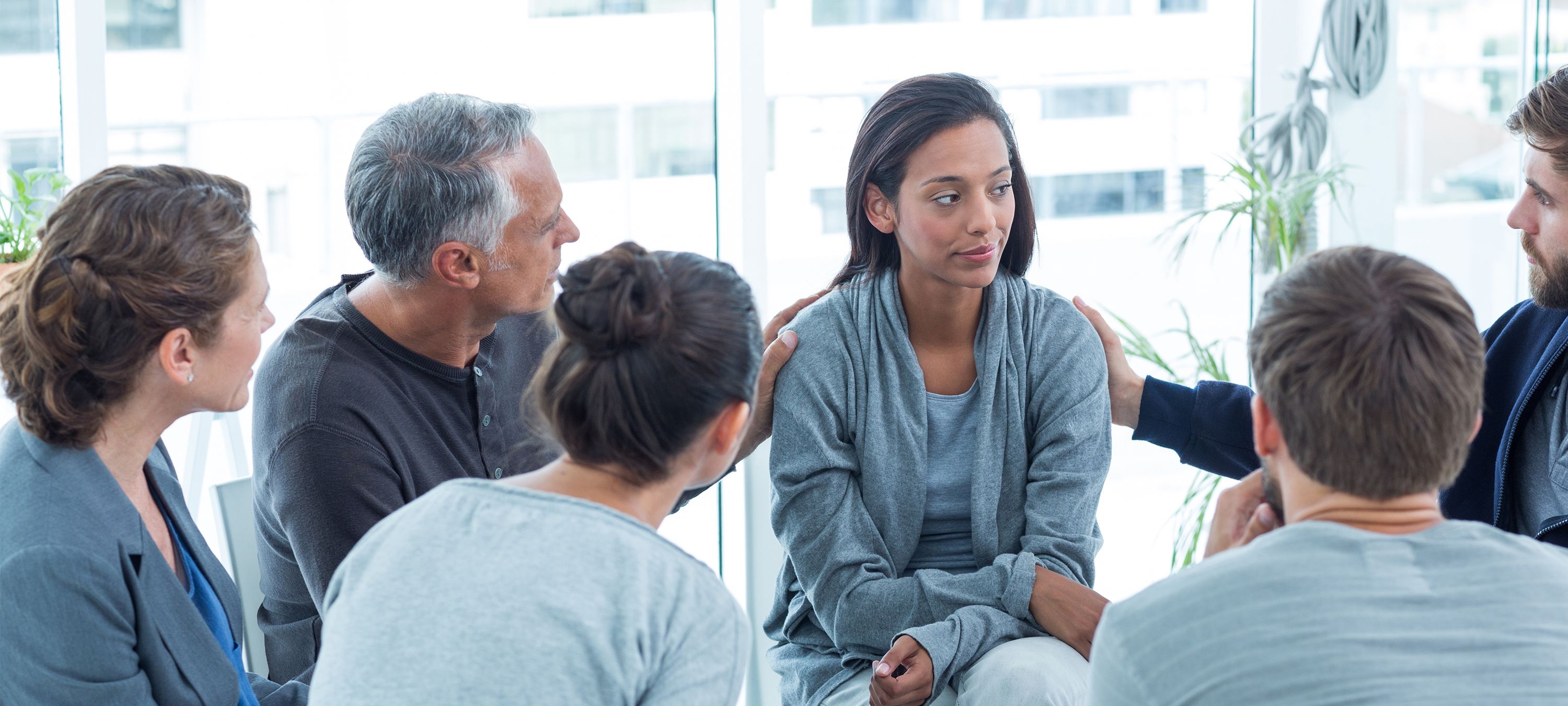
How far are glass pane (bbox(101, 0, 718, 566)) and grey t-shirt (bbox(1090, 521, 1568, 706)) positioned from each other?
1881mm

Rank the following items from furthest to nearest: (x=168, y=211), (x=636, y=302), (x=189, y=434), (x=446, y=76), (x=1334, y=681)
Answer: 1. (x=446, y=76)
2. (x=189, y=434)
3. (x=168, y=211)
4. (x=636, y=302)
5. (x=1334, y=681)

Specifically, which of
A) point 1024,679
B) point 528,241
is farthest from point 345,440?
point 1024,679

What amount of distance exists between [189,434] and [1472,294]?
126 inches

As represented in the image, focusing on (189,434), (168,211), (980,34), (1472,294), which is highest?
(980,34)

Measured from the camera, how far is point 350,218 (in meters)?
1.76

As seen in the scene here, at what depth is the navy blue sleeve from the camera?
6.70ft

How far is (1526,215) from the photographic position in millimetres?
1743

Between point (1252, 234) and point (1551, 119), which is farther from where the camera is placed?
point (1252, 234)

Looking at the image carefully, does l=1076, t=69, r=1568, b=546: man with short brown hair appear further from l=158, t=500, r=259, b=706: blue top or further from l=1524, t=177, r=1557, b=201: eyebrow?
l=158, t=500, r=259, b=706: blue top

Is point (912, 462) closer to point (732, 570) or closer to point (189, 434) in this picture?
point (732, 570)

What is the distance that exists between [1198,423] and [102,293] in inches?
64.2

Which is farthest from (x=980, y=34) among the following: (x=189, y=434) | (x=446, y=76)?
(x=189, y=434)

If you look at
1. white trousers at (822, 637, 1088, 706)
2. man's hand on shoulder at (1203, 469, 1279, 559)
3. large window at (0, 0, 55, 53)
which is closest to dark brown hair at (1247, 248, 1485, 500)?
man's hand on shoulder at (1203, 469, 1279, 559)

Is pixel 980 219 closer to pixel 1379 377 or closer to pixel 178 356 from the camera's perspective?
pixel 1379 377
